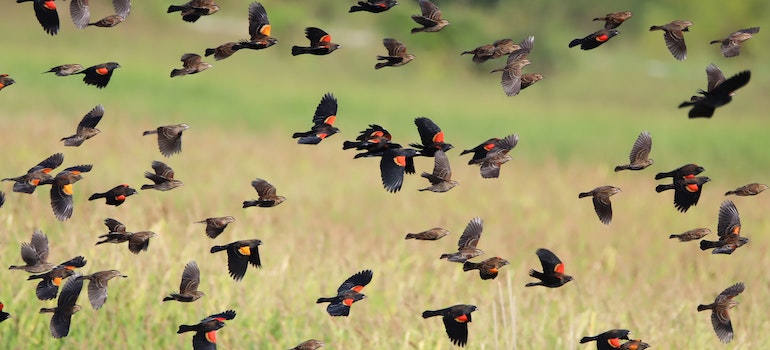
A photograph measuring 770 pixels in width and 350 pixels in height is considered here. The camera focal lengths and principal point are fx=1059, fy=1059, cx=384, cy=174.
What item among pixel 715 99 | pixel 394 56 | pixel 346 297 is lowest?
pixel 346 297

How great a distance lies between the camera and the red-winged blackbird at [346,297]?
496 cm

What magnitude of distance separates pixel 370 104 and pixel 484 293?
23821mm

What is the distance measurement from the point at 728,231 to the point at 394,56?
188 cm

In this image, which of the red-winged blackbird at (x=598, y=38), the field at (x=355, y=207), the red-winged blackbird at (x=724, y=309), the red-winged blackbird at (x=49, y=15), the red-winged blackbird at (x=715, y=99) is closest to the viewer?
the red-winged blackbird at (x=715, y=99)

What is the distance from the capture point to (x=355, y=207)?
14.8 meters

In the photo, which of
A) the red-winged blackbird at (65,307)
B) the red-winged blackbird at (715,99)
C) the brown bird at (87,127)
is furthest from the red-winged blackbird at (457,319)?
the brown bird at (87,127)

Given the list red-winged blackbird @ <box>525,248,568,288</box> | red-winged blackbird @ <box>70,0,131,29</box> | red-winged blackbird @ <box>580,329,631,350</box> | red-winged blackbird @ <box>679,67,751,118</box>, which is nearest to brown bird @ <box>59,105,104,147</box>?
red-winged blackbird @ <box>70,0,131,29</box>

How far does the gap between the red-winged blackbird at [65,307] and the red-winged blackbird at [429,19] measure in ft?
7.05

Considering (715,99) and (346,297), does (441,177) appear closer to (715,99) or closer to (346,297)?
(346,297)

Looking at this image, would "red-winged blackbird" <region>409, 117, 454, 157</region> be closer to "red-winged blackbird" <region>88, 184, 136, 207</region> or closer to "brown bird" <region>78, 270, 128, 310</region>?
"red-winged blackbird" <region>88, 184, 136, 207</region>

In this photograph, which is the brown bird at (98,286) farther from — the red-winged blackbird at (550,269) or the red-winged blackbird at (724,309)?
the red-winged blackbird at (724,309)

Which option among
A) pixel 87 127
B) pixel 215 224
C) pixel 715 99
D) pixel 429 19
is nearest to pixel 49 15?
pixel 87 127

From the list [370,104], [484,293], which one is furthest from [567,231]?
[370,104]

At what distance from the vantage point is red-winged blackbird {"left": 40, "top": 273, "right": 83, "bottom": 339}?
5.27 m
